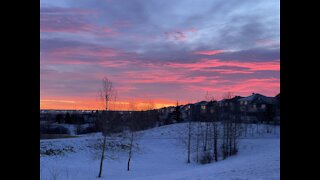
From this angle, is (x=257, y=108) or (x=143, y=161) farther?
(x=257, y=108)

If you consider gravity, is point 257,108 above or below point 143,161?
above

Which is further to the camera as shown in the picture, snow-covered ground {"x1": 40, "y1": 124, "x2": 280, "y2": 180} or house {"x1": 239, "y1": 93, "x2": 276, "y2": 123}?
house {"x1": 239, "y1": 93, "x2": 276, "y2": 123}

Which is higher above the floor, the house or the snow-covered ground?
the house

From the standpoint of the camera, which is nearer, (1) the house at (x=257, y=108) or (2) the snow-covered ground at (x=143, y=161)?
(2) the snow-covered ground at (x=143, y=161)

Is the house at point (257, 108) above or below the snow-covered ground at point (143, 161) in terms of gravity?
above

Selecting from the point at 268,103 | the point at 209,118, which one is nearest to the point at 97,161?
the point at 209,118
